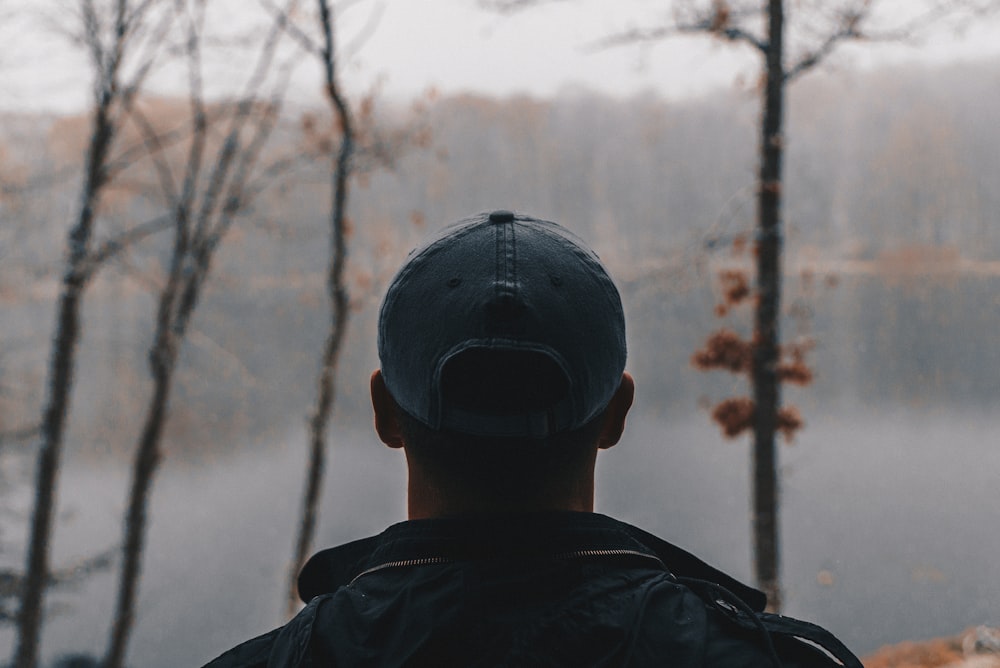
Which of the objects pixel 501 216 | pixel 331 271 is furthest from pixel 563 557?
pixel 331 271

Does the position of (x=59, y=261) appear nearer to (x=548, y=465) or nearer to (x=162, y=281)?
(x=162, y=281)

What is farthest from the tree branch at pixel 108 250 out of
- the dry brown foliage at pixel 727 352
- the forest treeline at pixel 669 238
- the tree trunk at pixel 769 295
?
the forest treeline at pixel 669 238

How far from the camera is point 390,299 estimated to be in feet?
3.18

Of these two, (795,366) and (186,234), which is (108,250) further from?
(795,366)

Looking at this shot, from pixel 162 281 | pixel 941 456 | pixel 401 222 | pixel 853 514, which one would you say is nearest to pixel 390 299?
pixel 162 281

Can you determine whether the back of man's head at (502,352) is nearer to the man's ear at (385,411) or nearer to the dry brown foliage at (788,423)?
the man's ear at (385,411)

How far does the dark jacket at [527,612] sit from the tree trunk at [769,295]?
7.27 m

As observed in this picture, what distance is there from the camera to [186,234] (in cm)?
1173

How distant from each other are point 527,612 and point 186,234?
12.0 meters

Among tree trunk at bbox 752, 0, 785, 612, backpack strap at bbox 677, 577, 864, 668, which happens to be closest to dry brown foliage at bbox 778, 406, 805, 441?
tree trunk at bbox 752, 0, 785, 612

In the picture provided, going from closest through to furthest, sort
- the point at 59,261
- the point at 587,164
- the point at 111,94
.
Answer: the point at 59,261 < the point at 111,94 < the point at 587,164

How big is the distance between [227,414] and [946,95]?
4996cm

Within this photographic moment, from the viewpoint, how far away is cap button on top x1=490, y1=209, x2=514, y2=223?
968mm

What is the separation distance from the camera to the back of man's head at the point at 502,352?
2.80 feet
